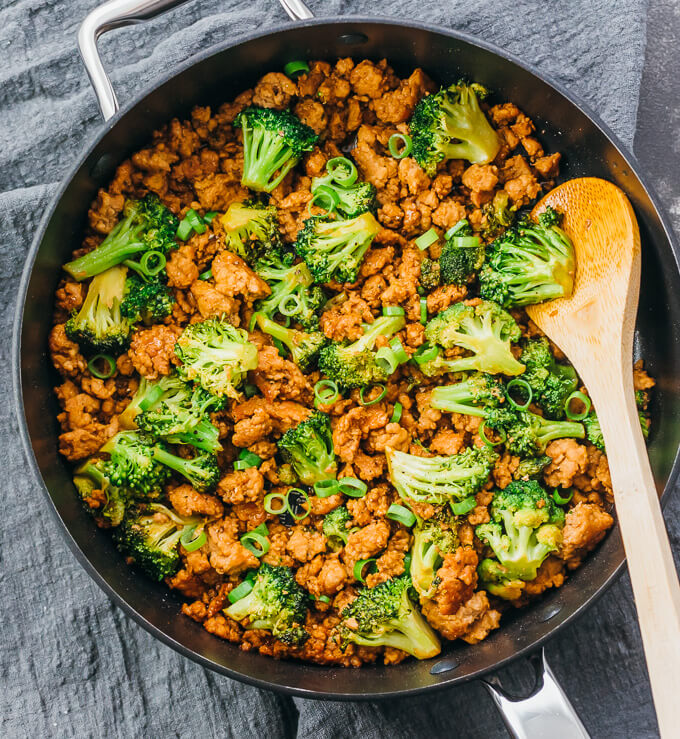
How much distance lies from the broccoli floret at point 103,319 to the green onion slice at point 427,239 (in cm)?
131

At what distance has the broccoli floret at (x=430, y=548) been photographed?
2.98 meters

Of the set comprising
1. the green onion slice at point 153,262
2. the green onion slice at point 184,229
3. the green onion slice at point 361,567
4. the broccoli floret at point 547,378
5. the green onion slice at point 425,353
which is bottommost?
the green onion slice at point 361,567

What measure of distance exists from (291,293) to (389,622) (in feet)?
4.75

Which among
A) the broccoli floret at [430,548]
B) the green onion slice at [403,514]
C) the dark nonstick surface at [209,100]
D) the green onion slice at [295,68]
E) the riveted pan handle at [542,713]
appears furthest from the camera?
the green onion slice at [295,68]

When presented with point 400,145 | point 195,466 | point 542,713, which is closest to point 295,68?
point 400,145

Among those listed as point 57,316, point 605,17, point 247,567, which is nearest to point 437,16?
point 605,17

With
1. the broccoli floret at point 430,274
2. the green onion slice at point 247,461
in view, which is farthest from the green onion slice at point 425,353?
the green onion slice at point 247,461

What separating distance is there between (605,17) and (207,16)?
Answer: 1.93m

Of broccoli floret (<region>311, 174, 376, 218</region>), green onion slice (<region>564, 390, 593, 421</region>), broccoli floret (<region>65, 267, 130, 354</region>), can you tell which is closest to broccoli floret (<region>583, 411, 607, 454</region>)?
green onion slice (<region>564, 390, 593, 421</region>)

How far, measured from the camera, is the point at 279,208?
3.25 meters

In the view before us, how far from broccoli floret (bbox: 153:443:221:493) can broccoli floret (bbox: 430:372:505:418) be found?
39.5 inches

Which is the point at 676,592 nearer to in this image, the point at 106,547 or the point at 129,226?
the point at 106,547

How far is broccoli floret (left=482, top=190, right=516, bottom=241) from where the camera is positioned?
10.6ft

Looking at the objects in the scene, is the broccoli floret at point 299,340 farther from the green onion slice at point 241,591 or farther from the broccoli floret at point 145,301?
the green onion slice at point 241,591
